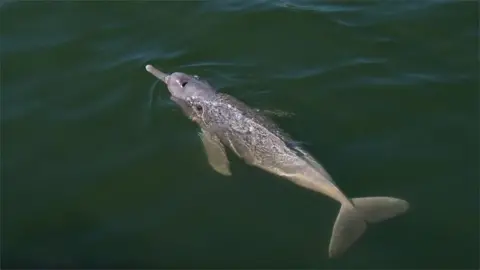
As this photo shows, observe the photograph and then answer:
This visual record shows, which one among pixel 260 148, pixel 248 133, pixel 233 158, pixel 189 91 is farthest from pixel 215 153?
pixel 189 91

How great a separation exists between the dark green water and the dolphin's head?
10.9 inches

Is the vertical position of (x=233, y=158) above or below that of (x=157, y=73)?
below

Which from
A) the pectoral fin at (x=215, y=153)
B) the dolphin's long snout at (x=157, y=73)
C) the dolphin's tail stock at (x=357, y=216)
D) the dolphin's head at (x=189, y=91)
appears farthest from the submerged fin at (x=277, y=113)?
the dolphin's tail stock at (x=357, y=216)

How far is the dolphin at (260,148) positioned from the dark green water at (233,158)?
0.18 meters

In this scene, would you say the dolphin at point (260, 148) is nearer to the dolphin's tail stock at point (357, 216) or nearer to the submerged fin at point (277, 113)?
the dolphin's tail stock at point (357, 216)

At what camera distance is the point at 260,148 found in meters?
9.53

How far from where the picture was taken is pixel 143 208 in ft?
29.7

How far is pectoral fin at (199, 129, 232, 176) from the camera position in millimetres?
9422

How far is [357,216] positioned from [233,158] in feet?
8.28

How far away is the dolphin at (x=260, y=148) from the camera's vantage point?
26.9 ft

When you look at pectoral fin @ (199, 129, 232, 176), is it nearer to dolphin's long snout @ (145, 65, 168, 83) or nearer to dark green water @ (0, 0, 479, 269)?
dark green water @ (0, 0, 479, 269)

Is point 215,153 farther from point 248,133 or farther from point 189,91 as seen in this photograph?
point 189,91

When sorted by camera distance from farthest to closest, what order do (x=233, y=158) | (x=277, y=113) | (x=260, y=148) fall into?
(x=277, y=113)
(x=233, y=158)
(x=260, y=148)

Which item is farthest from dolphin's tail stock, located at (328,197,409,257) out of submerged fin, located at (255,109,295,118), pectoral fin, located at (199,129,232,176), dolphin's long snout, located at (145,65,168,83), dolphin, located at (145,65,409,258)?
dolphin's long snout, located at (145,65,168,83)
